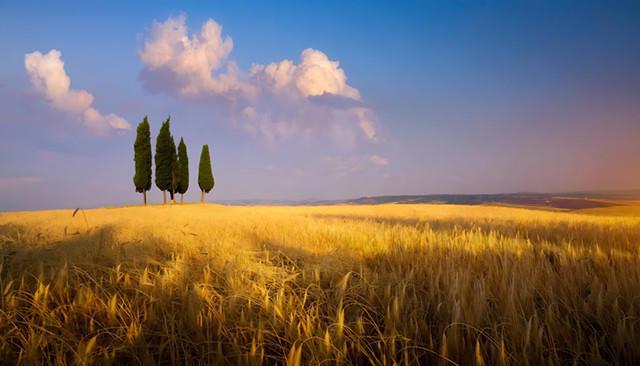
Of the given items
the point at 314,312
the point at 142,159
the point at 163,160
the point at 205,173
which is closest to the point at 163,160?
the point at 163,160

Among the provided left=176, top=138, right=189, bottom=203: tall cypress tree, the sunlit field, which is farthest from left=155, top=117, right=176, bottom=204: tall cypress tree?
the sunlit field

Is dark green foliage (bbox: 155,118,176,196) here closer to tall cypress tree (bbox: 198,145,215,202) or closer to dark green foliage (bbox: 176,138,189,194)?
dark green foliage (bbox: 176,138,189,194)

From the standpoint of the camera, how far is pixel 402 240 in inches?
162

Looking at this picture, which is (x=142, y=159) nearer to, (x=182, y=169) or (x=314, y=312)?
(x=182, y=169)

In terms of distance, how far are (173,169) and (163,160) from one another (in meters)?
1.79

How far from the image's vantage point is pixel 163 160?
3594 cm

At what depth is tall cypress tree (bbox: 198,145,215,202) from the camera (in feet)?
134

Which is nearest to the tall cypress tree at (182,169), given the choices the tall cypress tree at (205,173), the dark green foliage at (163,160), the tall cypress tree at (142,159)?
the tall cypress tree at (205,173)

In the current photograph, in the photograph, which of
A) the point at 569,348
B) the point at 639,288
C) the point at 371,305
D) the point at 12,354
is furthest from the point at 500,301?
the point at 12,354

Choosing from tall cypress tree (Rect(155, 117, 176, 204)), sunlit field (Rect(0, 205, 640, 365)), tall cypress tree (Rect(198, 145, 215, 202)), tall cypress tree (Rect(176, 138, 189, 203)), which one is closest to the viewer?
sunlit field (Rect(0, 205, 640, 365))

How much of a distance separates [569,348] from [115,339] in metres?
2.21

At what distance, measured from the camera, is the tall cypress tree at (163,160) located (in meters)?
35.8

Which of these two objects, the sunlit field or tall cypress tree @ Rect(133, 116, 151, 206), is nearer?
the sunlit field

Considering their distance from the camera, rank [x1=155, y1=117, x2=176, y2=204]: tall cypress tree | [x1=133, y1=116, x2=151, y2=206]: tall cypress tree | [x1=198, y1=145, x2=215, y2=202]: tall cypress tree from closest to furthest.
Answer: [x1=133, y1=116, x2=151, y2=206]: tall cypress tree → [x1=155, y1=117, x2=176, y2=204]: tall cypress tree → [x1=198, y1=145, x2=215, y2=202]: tall cypress tree
